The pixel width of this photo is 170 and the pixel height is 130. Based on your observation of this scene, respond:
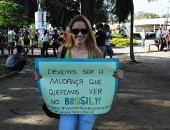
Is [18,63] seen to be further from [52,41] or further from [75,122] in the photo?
[52,41]

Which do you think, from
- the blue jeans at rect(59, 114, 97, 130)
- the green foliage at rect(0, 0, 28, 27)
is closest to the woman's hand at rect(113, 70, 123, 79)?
the blue jeans at rect(59, 114, 97, 130)

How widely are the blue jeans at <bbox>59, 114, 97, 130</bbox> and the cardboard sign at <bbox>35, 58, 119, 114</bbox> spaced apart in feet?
0.16

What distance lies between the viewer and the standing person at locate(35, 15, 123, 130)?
374 centimetres

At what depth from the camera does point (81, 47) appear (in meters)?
3.90

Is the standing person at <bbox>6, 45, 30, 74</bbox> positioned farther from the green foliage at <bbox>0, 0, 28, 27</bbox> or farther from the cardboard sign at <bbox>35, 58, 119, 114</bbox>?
the green foliage at <bbox>0, 0, 28, 27</bbox>

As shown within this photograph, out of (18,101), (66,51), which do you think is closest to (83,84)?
(66,51)

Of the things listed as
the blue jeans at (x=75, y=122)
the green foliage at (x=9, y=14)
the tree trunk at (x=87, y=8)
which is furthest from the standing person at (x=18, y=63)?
the green foliage at (x=9, y=14)

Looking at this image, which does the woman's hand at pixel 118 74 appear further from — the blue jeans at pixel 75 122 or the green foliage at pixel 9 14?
the green foliage at pixel 9 14

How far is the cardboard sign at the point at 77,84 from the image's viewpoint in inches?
150

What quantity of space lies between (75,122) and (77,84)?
0.38 meters

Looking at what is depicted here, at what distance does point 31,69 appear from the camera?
14758 millimetres

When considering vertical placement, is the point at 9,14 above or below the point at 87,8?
above

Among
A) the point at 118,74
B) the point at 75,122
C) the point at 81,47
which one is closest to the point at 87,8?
the point at 81,47

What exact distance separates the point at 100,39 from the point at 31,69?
116 inches
